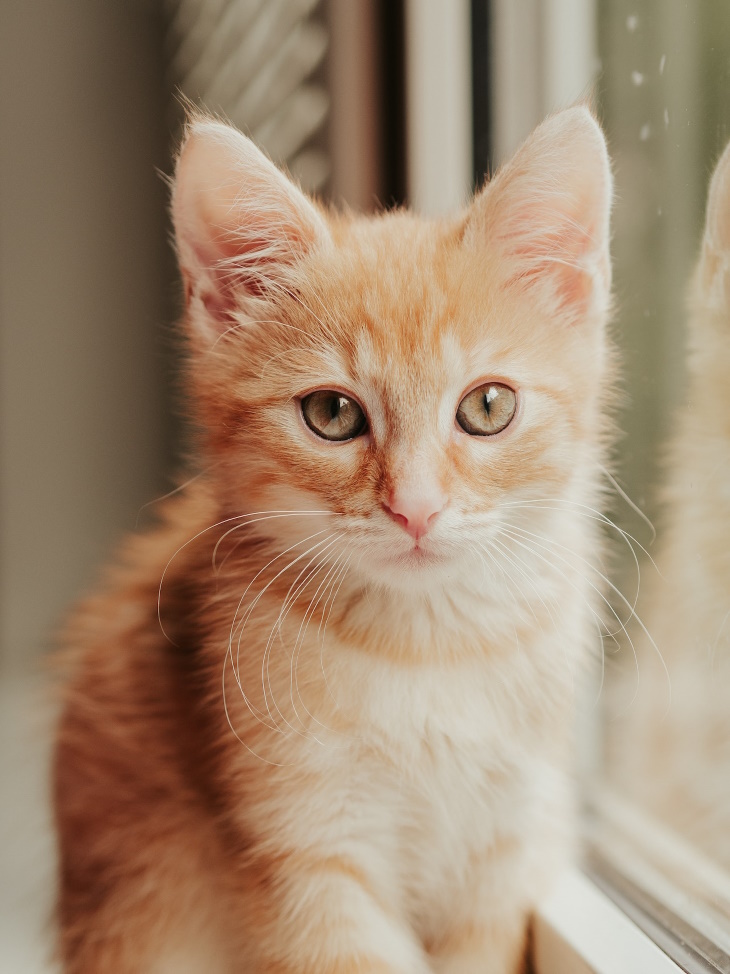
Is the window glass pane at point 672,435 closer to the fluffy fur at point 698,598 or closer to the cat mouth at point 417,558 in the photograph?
the fluffy fur at point 698,598

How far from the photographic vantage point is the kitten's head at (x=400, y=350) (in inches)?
26.1

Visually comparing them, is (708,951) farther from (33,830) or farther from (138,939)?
(33,830)

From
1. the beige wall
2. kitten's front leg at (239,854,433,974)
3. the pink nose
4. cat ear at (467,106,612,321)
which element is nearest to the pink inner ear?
cat ear at (467,106,612,321)

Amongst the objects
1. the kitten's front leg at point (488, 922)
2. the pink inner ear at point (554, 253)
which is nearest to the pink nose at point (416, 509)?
the pink inner ear at point (554, 253)

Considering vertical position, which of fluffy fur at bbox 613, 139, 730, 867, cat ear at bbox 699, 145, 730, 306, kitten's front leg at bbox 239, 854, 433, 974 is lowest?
kitten's front leg at bbox 239, 854, 433, 974

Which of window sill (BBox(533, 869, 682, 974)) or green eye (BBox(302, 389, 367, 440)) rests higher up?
green eye (BBox(302, 389, 367, 440))

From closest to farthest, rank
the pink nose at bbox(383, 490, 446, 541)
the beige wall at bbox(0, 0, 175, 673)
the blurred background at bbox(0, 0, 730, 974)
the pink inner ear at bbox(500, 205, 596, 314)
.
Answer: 1. the pink nose at bbox(383, 490, 446, 541)
2. the pink inner ear at bbox(500, 205, 596, 314)
3. the blurred background at bbox(0, 0, 730, 974)
4. the beige wall at bbox(0, 0, 175, 673)

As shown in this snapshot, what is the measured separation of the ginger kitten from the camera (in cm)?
68

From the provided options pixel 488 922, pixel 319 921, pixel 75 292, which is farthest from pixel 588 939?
pixel 75 292

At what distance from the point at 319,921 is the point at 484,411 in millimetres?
443

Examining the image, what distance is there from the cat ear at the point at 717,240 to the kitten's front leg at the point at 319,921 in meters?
0.56

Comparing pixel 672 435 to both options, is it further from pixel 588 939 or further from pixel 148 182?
pixel 148 182

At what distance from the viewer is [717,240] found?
2.12 ft

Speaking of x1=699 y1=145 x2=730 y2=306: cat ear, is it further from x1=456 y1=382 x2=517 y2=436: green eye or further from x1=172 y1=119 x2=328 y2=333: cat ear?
x1=172 y1=119 x2=328 y2=333: cat ear
